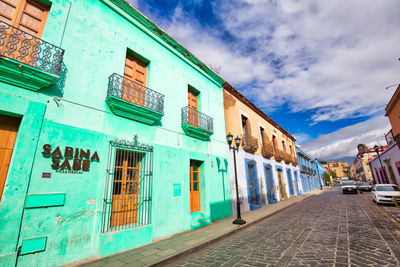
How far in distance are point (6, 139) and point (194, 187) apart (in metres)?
5.81

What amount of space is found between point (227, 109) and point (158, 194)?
22.4ft

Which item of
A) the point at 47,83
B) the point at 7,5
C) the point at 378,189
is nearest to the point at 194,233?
the point at 47,83

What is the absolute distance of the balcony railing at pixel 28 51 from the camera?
3527 mm

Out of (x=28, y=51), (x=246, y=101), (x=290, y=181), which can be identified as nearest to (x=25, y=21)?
(x=28, y=51)

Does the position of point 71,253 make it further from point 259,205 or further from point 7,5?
point 259,205

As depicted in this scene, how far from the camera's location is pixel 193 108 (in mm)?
8195

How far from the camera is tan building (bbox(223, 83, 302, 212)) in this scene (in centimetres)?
1051

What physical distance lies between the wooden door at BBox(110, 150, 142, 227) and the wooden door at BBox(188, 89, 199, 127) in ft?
9.79

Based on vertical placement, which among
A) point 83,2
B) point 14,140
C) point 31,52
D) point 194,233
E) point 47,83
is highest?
point 83,2

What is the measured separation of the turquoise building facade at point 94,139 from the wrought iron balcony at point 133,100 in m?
0.03

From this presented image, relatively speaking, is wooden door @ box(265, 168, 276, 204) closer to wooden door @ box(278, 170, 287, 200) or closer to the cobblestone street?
wooden door @ box(278, 170, 287, 200)

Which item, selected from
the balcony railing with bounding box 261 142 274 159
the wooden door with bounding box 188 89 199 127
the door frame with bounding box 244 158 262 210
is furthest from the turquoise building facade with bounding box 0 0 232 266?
the balcony railing with bounding box 261 142 274 159

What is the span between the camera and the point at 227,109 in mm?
10688

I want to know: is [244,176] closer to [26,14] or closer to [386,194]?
[386,194]
